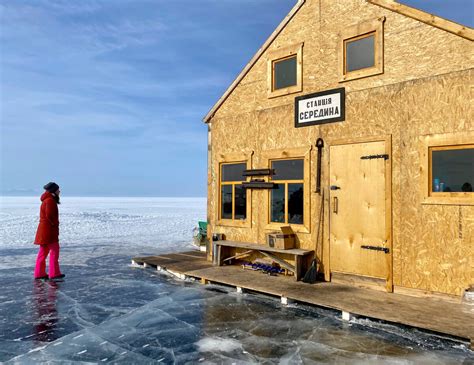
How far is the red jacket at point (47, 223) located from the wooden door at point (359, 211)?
6.75 metres

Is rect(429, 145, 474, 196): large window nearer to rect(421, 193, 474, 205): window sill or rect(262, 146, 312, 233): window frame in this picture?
rect(421, 193, 474, 205): window sill

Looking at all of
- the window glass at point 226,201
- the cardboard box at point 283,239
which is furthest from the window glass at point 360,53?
the window glass at point 226,201

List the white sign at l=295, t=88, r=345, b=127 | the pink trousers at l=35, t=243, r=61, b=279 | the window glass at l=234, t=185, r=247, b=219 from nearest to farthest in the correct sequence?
the white sign at l=295, t=88, r=345, b=127, the pink trousers at l=35, t=243, r=61, b=279, the window glass at l=234, t=185, r=247, b=219

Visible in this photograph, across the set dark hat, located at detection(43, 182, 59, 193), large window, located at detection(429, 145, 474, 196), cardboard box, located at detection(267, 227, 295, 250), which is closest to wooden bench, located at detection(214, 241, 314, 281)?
cardboard box, located at detection(267, 227, 295, 250)

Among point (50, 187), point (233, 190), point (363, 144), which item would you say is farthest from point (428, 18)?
point (50, 187)

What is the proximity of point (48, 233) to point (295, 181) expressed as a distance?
6.17 meters

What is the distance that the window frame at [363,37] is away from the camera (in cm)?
732

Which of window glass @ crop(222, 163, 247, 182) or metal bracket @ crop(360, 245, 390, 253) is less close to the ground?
window glass @ crop(222, 163, 247, 182)

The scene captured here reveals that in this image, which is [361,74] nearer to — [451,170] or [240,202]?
[451,170]

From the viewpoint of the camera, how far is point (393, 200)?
23.2 feet

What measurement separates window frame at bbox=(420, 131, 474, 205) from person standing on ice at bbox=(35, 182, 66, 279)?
837 centimetres

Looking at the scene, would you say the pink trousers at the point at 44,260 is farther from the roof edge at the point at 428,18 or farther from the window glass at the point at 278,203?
the roof edge at the point at 428,18

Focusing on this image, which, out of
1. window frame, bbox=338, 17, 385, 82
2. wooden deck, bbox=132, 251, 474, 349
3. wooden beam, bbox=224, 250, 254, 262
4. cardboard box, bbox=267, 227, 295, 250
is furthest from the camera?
wooden beam, bbox=224, 250, 254, 262

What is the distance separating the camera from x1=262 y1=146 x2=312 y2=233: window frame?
8414 millimetres
